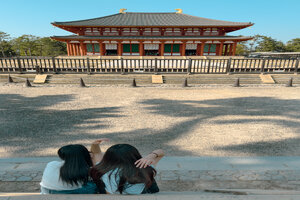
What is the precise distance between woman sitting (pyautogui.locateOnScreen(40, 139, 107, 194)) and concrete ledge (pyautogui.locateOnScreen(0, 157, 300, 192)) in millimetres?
1490

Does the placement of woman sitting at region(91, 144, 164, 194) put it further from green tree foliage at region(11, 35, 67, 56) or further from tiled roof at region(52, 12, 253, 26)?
green tree foliage at region(11, 35, 67, 56)

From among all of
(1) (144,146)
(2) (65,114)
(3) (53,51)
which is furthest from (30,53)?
(1) (144,146)

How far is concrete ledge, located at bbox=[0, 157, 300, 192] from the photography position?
2.69m

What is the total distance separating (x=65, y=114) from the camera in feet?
19.4

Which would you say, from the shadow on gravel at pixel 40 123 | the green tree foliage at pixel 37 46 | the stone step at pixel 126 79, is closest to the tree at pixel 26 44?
the green tree foliage at pixel 37 46

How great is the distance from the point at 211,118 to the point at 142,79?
6118mm

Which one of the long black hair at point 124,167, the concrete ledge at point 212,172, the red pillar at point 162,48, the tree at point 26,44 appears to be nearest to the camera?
the long black hair at point 124,167

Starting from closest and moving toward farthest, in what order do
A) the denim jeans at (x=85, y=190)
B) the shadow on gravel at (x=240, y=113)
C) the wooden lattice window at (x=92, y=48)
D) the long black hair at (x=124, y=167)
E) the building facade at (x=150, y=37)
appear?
the long black hair at (x=124, y=167) < the denim jeans at (x=85, y=190) < the shadow on gravel at (x=240, y=113) < the building facade at (x=150, y=37) < the wooden lattice window at (x=92, y=48)

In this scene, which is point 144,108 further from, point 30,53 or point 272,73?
point 30,53

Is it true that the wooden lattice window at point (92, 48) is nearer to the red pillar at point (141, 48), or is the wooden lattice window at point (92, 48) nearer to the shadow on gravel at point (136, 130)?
the red pillar at point (141, 48)

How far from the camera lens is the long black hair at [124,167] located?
1403 mm

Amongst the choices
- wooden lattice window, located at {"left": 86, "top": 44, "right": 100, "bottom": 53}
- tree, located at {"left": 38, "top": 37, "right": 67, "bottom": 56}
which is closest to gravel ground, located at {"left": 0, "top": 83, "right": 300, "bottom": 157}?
wooden lattice window, located at {"left": 86, "top": 44, "right": 100, "bottom": 53}

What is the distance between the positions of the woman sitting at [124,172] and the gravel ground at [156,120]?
2.35 meters

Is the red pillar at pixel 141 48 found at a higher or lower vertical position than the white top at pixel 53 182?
higher
